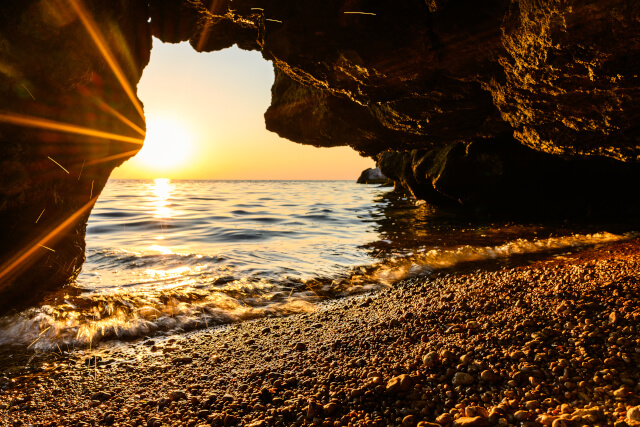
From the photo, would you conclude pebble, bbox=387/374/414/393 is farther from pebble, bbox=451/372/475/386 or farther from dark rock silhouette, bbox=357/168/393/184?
dark rock silhouette, bbox=357/168/393/184

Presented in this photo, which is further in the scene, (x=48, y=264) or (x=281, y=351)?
(x=48, y=264)

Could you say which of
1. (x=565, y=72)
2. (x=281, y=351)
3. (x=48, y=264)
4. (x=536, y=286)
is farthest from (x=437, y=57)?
(x=48, y=264)

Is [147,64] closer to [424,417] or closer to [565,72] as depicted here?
[565,72]

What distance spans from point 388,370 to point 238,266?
17.4 feet

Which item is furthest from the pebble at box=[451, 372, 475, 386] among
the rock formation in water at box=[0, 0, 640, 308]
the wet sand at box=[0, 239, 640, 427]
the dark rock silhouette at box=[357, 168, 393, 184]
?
the dark rock silhouette at box=[357, 168, 393, 184]

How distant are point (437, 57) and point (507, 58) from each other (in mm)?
974

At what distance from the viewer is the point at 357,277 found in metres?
6.26

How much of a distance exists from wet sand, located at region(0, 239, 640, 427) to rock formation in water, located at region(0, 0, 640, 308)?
2.37 meters

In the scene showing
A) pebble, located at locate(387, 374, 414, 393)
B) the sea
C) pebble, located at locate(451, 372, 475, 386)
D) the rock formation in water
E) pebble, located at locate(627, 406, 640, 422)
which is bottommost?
the sea

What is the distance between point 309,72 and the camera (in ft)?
20.7

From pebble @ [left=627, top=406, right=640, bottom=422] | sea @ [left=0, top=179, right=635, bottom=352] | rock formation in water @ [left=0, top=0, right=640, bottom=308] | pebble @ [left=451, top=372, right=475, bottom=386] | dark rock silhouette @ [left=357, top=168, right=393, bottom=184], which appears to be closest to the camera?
pebble @ [left=627, top=406, right=640, bottom=422]

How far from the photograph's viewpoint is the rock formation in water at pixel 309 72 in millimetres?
4105

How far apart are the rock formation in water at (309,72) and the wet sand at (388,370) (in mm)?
2370

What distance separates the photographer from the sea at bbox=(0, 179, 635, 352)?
4.36 metres
